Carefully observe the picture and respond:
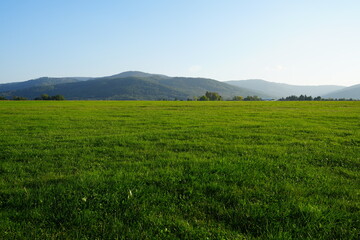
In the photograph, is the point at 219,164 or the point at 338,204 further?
the point at 219,164

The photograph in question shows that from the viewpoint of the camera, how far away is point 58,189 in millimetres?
6176

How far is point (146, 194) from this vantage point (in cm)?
590

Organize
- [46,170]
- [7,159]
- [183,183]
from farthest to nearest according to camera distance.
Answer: [7,159] < [46,170] < [183,183]

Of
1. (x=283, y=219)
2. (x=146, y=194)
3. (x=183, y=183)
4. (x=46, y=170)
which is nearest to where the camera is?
(x=283, y=219)

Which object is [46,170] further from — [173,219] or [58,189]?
[173,219]

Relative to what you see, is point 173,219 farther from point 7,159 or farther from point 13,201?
point 7,159

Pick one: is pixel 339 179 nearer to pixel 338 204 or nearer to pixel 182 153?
pixel 338 204

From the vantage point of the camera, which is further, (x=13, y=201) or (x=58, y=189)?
(x=58, y=189)

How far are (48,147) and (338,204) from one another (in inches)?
471

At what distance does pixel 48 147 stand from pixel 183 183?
8218 mm

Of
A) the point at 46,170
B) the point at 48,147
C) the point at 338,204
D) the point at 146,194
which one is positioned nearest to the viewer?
the point at 338,204

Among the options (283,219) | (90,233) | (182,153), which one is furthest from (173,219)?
(182,153)

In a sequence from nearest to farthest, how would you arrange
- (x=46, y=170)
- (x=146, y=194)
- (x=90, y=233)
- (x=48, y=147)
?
(x=90, y=233)
(x=146, y=194)
(x=46, y=170)
(x=48, y=147)

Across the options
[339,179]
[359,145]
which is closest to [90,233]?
[339,179]
